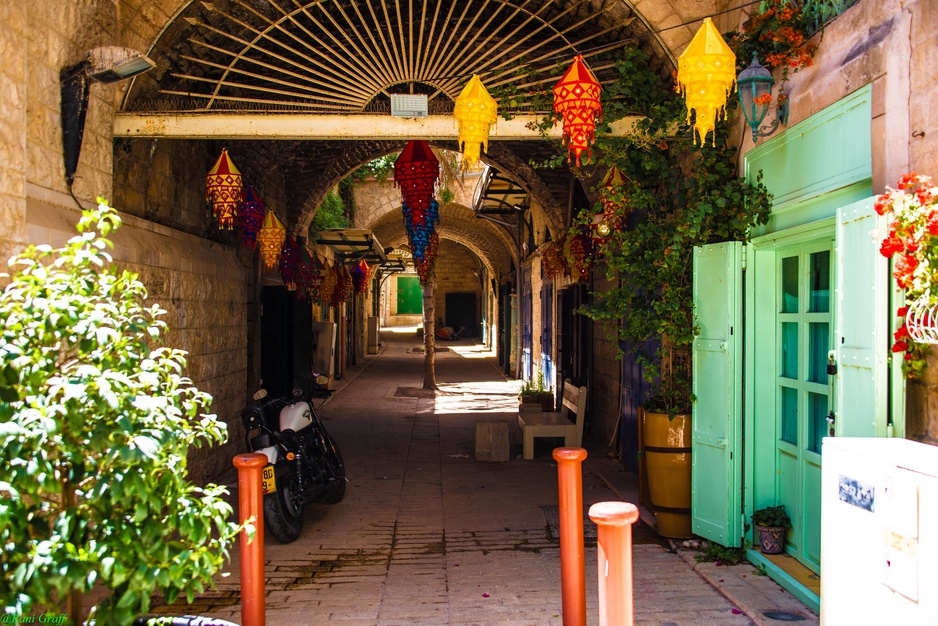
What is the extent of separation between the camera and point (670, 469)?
484 cm

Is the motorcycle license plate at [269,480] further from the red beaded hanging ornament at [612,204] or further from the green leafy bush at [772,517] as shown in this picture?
the green leafy bush at [772,517]

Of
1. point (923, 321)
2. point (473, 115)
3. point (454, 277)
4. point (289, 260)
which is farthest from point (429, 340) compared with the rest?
Result: point (454, 277)

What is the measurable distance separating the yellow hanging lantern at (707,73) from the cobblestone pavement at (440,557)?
8.25 feet

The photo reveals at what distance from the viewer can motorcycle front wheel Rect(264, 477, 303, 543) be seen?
503 centimetres

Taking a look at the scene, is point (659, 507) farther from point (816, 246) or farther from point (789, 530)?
point (816, 246)

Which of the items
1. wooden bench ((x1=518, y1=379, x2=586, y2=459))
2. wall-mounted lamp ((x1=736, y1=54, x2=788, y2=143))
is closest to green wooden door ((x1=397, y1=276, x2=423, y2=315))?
wooden bench ((x1=518, y1=379, x2=586, y2=459))

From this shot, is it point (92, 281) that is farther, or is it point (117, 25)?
point (117, 25)

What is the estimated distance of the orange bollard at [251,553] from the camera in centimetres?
283

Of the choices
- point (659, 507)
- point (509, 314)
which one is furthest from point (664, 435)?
point (509, 314)

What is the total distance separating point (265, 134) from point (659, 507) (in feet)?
11.7

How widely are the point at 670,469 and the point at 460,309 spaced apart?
3410 cm

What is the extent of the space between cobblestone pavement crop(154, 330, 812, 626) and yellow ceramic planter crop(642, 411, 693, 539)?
0.20 m

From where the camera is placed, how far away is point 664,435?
191 inches

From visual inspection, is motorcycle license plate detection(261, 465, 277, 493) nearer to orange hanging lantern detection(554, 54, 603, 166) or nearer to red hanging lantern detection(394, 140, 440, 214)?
red hanging lantern detection(394, 140, 440, 214)
